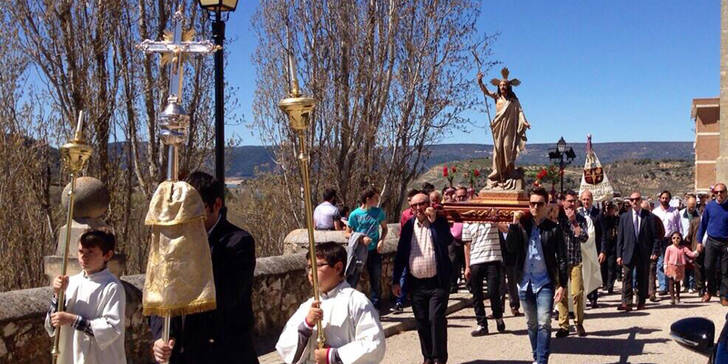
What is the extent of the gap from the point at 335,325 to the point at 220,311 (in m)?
0.59

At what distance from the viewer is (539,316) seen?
336 inches

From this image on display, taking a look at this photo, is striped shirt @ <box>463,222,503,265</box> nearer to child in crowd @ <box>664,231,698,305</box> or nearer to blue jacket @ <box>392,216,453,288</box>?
blue jacket @ <box>392,216,453,288</box>

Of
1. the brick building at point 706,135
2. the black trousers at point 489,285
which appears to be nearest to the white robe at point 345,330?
the black trousers at point 489,285

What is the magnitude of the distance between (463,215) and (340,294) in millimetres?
5771

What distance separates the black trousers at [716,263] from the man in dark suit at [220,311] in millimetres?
11088

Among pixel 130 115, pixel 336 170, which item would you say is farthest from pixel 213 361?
pixel 336 170

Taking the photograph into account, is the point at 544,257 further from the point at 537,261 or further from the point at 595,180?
the point at 595,180

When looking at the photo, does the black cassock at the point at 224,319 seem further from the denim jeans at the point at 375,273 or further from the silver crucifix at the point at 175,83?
the denim jeans at the point at 375,273

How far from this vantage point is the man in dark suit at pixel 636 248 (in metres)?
13.6

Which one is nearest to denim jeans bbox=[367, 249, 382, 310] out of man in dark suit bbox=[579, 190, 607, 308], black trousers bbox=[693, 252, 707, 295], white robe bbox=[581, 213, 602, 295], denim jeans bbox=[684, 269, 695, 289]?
white robe bbox=[581, 213, 602, 295]

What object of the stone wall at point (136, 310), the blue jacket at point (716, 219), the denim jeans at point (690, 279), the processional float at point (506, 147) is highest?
the processional float at point (506, 147)

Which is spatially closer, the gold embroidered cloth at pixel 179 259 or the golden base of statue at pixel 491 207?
the gold embroidered cloth at pixel 179 259

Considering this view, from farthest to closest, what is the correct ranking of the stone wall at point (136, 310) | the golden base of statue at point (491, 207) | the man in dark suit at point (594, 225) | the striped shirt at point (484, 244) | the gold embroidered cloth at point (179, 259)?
1. the man in dark suit at point (594, 225)
2. the striped shirt at point (484, 244)
3. the golden base of statue at point (491, 207)
4. the stone wall at point (136, 310)
5. the gold embroidered cloth at point (179, 259)

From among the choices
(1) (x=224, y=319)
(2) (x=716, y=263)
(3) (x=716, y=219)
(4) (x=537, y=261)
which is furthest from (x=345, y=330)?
(2) (x=716, y=263)
